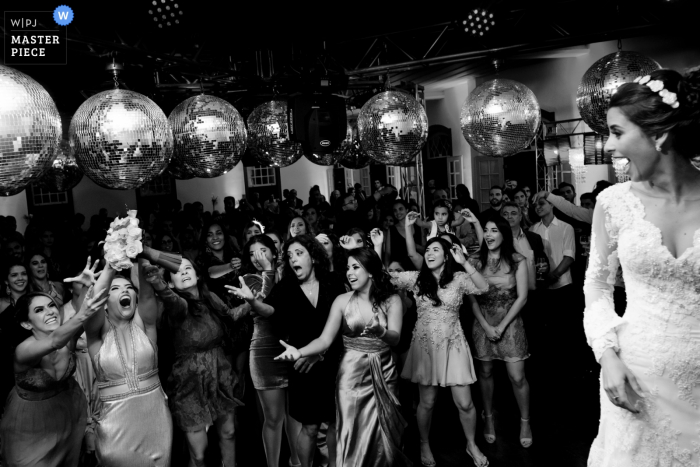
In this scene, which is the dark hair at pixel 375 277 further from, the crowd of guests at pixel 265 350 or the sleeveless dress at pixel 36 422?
the sleeveless dress at pixel 36 422

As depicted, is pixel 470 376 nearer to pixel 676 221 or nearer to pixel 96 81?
pixel 676 221

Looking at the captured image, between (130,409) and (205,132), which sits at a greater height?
(205,132)

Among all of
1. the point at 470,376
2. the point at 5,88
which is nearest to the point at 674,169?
the point at 5,88

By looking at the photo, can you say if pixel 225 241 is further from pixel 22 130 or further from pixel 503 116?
pixel 22 130

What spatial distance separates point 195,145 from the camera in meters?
3.53

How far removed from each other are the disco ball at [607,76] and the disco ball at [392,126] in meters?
1.01

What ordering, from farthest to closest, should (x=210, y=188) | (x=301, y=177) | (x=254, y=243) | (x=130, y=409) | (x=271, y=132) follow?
(x=301, y=177) → (x=210, y=188) → (x=271, y=132) → (x=254, y=243) → (x=130, y=409)

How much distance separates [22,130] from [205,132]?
123 centimetres

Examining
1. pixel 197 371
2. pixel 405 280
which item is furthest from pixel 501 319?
pixel 197 371

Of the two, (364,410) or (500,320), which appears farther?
(500,320)

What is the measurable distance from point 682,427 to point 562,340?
13.6 ft

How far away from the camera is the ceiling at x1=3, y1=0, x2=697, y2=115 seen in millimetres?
4449

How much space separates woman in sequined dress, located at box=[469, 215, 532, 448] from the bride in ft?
8.25

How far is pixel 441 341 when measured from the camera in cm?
380
